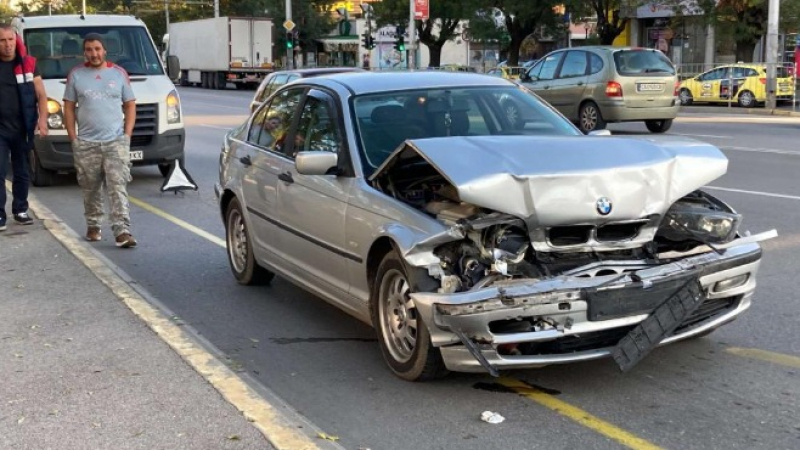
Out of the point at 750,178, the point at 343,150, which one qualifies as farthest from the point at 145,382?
the point at 750,178

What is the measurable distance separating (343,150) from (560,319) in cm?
195

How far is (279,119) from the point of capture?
22.8 ft

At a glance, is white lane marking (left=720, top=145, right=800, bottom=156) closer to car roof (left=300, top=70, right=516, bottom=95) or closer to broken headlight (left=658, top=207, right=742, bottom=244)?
car roof (left=300, top=70, right=516, bottom=95)

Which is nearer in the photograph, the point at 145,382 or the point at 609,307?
the point at 609,307

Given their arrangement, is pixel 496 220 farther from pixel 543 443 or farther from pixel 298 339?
pixel 298 339

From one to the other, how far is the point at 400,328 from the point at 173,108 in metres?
8.84

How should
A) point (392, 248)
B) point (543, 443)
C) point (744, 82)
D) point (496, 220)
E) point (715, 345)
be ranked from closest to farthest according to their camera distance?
point (543, 443)
point (496, 220)
point (392, 248)
point (715, 345)
point (744, 82)

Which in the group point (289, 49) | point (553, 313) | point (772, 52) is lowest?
point (553, 313)

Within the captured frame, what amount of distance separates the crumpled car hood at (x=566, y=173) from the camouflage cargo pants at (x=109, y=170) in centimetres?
426

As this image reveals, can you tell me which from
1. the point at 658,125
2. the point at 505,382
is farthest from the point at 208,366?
the point at 658,125

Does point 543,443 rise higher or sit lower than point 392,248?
lower

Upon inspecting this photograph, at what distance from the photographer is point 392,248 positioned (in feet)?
16.6

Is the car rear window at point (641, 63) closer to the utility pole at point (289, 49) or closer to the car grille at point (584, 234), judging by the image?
the car grille at point (584, 234)

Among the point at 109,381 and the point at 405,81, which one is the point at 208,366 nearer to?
the point at 109,381
